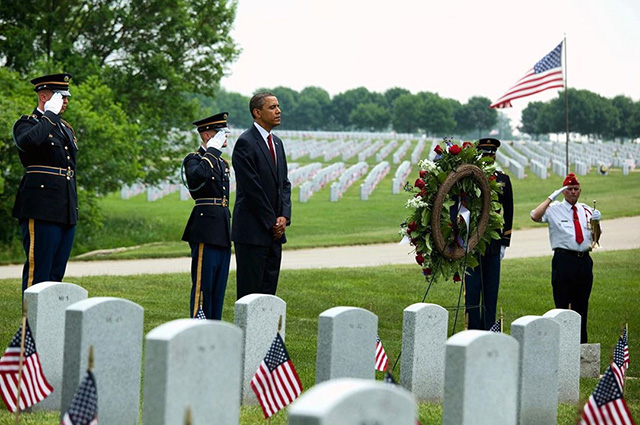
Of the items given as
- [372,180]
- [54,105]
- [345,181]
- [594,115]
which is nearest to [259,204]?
[54,105]

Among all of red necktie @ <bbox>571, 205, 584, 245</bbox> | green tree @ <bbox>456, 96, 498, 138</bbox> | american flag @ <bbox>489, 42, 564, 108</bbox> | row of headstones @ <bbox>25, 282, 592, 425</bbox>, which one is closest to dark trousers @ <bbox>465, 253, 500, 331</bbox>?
red necktie @ <bbox>571, 205, 584, 245</bbox>

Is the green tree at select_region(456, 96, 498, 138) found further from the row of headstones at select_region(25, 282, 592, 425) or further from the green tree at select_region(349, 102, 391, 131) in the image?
the row of headstones at select_region(25, 282, 592, 425)

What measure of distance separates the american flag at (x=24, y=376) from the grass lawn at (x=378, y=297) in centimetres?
250

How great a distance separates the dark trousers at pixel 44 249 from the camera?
8.31 m

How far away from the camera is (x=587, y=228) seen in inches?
414

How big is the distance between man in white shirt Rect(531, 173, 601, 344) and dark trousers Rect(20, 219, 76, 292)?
15.3 feet

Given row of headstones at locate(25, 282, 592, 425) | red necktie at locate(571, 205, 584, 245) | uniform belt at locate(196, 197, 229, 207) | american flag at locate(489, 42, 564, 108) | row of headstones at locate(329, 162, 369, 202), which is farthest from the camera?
row of headstones at locate(329, 162, 369, 202)

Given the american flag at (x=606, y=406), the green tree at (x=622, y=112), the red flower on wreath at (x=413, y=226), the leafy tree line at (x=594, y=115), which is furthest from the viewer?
the green tree at (x=622, y=112)

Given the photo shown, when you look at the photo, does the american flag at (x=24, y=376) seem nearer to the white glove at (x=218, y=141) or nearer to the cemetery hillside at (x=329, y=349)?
the cemetery hillside at (x=329, y=349)

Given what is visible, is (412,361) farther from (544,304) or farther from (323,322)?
(544,304)

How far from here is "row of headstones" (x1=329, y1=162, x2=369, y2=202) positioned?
36.4 m

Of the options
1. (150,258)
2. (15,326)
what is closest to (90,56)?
(150,258)

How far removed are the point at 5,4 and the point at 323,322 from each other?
2257 centimetres

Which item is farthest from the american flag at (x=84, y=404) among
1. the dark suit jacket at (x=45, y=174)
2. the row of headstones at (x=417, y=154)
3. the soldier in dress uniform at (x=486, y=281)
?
the row of headstones at (x=417, y=154)
